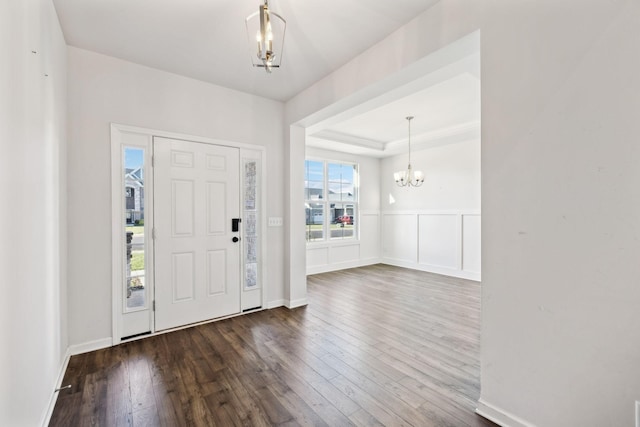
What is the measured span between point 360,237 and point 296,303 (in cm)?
319

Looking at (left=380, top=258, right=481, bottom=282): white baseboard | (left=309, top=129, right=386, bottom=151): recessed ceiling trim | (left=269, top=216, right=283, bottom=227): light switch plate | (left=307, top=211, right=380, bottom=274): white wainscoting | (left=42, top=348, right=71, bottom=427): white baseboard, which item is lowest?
(left=42, top=348, right=71, bottom=427): white baseboard

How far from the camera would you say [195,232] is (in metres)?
3.21

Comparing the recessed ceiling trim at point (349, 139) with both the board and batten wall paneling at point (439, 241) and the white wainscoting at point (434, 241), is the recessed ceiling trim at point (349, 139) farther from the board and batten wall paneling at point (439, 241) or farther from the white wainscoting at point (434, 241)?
the board and batten wall paneling at point (439, 241)

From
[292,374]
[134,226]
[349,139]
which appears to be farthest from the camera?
[349,139]

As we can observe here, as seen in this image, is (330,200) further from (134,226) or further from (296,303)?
(134,226)

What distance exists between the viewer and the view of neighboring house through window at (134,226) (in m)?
2.83

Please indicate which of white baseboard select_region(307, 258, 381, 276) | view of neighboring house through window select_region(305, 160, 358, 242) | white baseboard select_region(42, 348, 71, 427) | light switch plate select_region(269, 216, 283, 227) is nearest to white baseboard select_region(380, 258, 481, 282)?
white baseboard select_region(307, 258, 381, 276)

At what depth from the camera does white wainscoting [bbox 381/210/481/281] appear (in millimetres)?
5232

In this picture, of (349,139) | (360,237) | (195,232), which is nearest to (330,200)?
(360,237)

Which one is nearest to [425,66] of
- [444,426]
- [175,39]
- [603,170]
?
[603,170]

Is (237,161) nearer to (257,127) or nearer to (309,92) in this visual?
(257,127)

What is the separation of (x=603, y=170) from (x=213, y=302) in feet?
11.6

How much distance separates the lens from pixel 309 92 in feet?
11.1

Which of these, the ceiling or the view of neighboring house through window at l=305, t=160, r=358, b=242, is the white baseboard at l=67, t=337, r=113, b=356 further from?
the view of neighboring house through window at l=305, t=160, r=358, b=242
